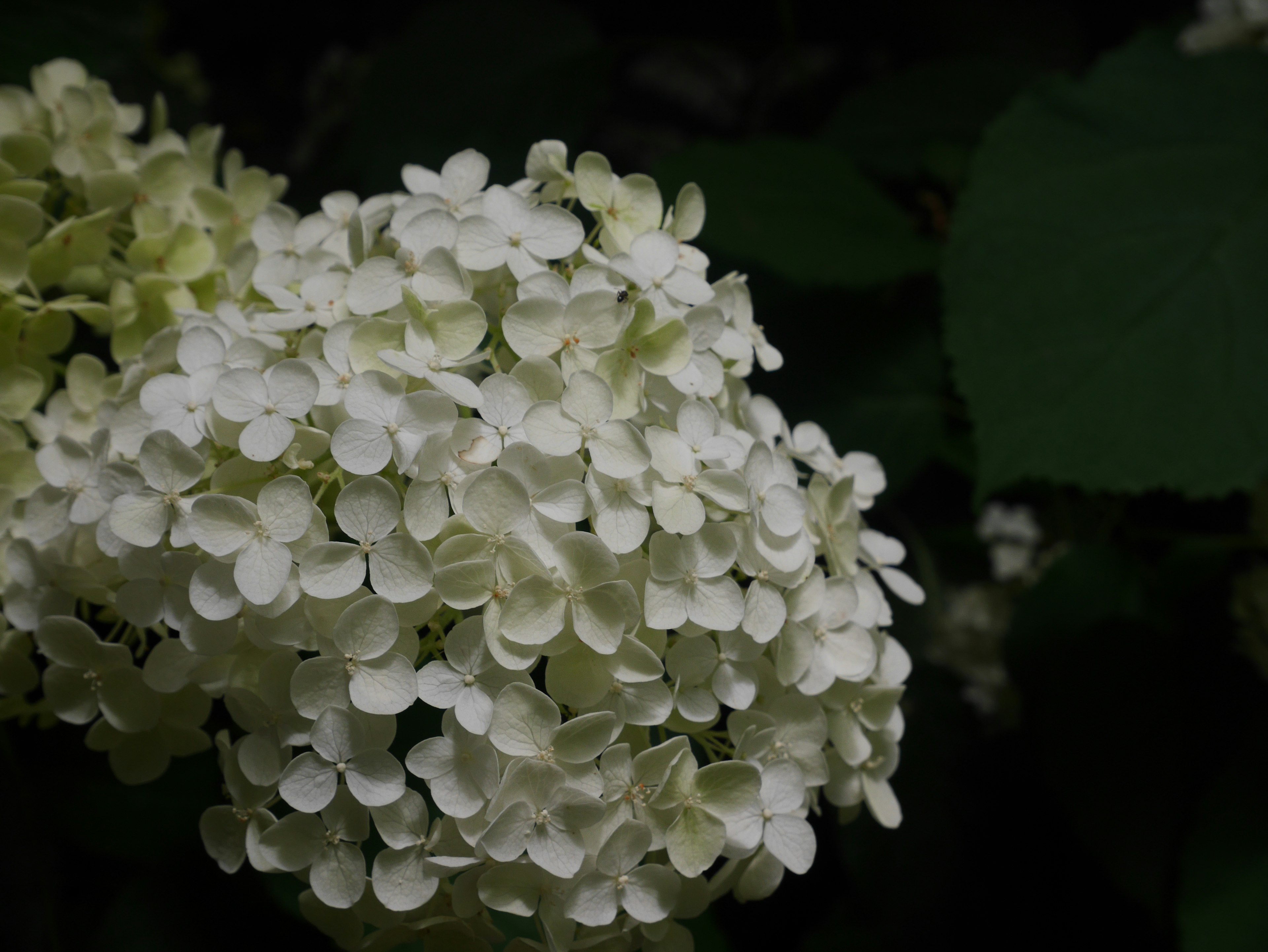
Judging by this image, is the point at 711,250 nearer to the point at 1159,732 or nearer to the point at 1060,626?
the point at 1060,626

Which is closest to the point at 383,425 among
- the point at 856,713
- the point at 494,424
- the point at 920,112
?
the point at 494,424

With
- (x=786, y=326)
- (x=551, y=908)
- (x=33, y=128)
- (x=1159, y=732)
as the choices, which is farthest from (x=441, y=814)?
(x=1159, y=732)

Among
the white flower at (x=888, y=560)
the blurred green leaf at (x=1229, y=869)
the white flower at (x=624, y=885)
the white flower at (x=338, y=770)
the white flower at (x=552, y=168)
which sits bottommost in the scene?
the blurred green leaf at (x=1229, y=869)

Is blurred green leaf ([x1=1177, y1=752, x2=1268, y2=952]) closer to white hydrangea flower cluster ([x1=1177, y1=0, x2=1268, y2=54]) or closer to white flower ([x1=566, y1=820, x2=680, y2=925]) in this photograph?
white flower ([x1=566, y1=820, x2=680, y2=925])

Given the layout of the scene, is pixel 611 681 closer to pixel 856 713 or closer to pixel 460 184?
pixel 856 713

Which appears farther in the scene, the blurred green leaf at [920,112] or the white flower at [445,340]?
the blurred green leaf at [920,112]

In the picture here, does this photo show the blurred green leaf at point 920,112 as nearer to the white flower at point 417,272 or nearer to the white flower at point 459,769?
the white flower at point 417,272

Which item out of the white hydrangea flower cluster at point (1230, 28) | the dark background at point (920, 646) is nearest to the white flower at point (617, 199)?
the dark background at point (920, 646)
